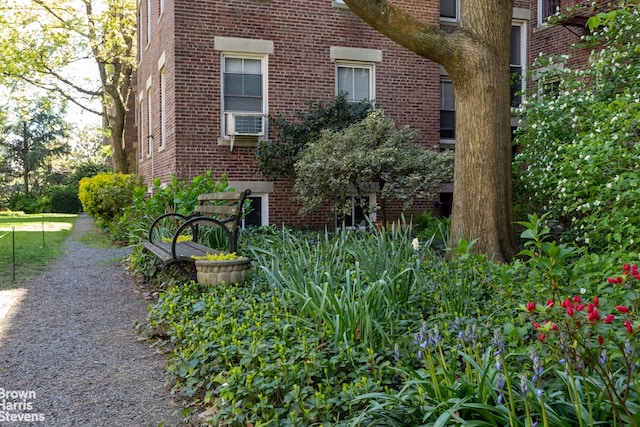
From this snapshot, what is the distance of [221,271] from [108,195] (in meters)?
9.74

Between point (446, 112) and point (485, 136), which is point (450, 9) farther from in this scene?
point (485, 136)

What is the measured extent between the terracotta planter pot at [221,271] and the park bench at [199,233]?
0.32 m

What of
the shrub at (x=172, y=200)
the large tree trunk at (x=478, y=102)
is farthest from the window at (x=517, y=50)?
the shrub at (x=172, y=200)

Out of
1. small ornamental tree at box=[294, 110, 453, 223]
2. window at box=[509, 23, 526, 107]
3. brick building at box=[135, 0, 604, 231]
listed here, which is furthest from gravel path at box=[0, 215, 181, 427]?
window at box=[509, 23, 526, 107]

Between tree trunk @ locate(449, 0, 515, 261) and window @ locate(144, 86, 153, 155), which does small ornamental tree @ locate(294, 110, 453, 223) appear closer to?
tree trunk @ locate(449, 0, 515, 261)

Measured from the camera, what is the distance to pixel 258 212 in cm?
1278

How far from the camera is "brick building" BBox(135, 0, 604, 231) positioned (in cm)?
1212

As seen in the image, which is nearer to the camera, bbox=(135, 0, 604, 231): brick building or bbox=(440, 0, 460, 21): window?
bbox=(135, 0, 604, 231): brick building

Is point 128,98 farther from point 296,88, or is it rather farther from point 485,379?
point 485,379

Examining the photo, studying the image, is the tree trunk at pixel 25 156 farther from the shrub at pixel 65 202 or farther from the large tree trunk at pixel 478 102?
the large tree trunk at pixel 478 102

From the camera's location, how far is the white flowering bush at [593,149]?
5982mm

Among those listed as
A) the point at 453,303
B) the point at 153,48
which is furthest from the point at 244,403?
the point at 153,48

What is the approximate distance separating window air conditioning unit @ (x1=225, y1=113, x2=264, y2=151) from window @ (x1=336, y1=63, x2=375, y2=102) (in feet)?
6.70

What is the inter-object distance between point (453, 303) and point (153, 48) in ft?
44.2
